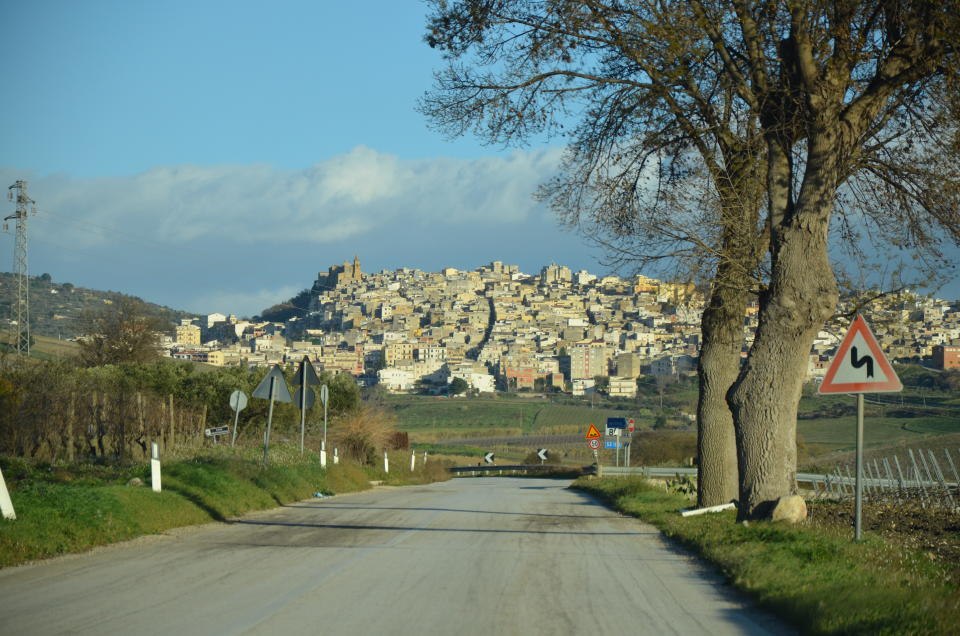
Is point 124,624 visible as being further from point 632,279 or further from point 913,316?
point 913,316

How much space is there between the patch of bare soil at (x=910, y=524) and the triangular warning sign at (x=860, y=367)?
181cm

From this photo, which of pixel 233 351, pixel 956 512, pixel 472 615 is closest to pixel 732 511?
pixel 956 512

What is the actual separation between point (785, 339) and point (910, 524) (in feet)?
11.8

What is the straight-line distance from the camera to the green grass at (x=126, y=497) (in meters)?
10.0

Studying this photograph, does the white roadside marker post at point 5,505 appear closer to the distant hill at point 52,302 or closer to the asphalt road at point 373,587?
the asphalt road at point 373,587

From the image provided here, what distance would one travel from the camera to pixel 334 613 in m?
6.80

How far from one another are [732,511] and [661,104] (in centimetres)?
659

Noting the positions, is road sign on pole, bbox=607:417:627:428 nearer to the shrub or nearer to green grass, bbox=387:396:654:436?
the shrub

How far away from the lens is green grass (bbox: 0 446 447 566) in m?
10.0

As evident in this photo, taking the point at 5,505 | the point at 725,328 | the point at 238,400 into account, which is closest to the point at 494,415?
the point at 238,400

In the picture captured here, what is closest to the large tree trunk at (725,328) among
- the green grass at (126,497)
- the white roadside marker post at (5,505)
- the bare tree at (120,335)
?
the green grass at (126,497)

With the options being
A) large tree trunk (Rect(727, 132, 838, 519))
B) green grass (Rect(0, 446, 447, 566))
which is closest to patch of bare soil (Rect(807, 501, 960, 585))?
large tree trunk (Rect(727, 132, 838, 519))

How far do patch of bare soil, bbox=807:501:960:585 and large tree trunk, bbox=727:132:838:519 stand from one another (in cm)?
87

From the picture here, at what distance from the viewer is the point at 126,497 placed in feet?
40.9
